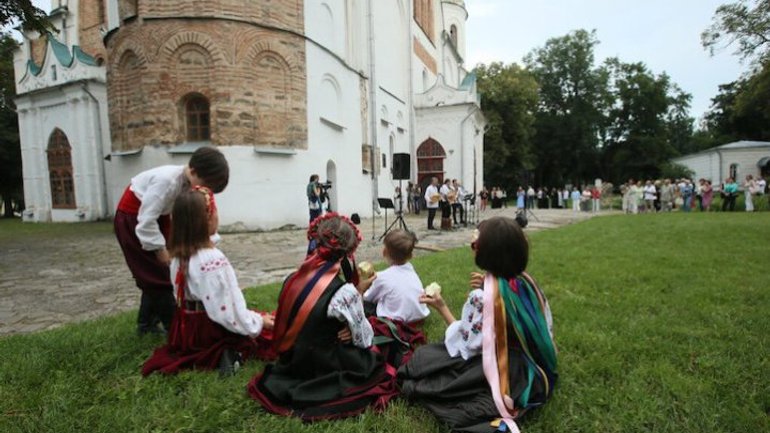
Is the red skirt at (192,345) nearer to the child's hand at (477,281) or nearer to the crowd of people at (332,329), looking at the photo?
the crowd of people at (332,329)

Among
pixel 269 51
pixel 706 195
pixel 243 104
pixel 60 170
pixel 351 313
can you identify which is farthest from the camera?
pixel 60 170

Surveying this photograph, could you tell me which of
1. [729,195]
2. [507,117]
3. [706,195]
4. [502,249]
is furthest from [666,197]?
[502,249]

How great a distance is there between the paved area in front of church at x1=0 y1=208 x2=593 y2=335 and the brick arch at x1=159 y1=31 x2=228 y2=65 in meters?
5.68

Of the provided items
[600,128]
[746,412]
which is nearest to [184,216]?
[746,412]

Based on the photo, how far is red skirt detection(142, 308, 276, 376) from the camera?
3025 mm

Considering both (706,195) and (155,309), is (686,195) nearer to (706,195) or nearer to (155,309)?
(706,195)

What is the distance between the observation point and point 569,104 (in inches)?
1831

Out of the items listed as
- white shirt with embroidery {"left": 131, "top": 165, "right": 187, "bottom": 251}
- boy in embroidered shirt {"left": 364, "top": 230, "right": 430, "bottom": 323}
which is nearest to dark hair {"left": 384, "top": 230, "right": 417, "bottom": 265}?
boy in embroidered shirt {"left": 364, "top": 230, "right": 430, "bottom": 323}

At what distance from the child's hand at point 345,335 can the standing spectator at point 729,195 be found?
2329 centimetres

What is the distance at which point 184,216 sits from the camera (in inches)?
110

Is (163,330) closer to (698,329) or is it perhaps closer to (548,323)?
(548,323)

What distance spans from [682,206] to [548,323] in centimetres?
2387

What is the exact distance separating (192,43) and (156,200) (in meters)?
12.1

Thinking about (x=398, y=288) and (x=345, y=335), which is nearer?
(x=345, y=335)
